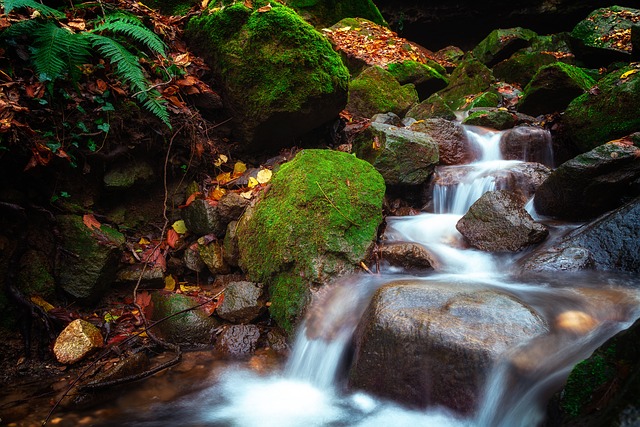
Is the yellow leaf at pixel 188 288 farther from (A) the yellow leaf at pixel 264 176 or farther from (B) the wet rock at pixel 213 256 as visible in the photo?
(A) the yellow leaf at pixel 264 176

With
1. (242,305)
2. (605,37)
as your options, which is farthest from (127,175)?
(605,37)

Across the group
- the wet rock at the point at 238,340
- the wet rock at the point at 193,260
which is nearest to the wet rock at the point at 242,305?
the wet rock at the point at 238,340

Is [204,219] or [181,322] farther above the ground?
[204,219]

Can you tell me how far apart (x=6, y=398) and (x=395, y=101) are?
278 inches

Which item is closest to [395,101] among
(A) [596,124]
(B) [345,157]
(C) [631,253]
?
(A) [596,124]

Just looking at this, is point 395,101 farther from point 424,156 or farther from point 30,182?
point 30,182

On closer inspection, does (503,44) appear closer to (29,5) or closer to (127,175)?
(127,175)

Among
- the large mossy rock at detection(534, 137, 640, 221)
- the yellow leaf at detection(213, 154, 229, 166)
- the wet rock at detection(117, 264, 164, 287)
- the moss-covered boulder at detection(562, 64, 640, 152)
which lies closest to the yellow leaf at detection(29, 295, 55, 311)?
the wet rock at detection(117, 264, 164, 287)

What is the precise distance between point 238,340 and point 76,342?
49.2 inches

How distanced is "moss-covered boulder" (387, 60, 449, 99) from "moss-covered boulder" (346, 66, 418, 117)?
1308mm

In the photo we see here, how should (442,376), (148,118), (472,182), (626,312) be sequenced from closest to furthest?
1. (442,376)
2. (626,312)
3. (148,118)
4. (472,182)

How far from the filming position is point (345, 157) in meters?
4.06

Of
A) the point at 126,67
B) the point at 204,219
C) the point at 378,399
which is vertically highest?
the point at 126,67

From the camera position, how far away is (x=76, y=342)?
2.88 m
